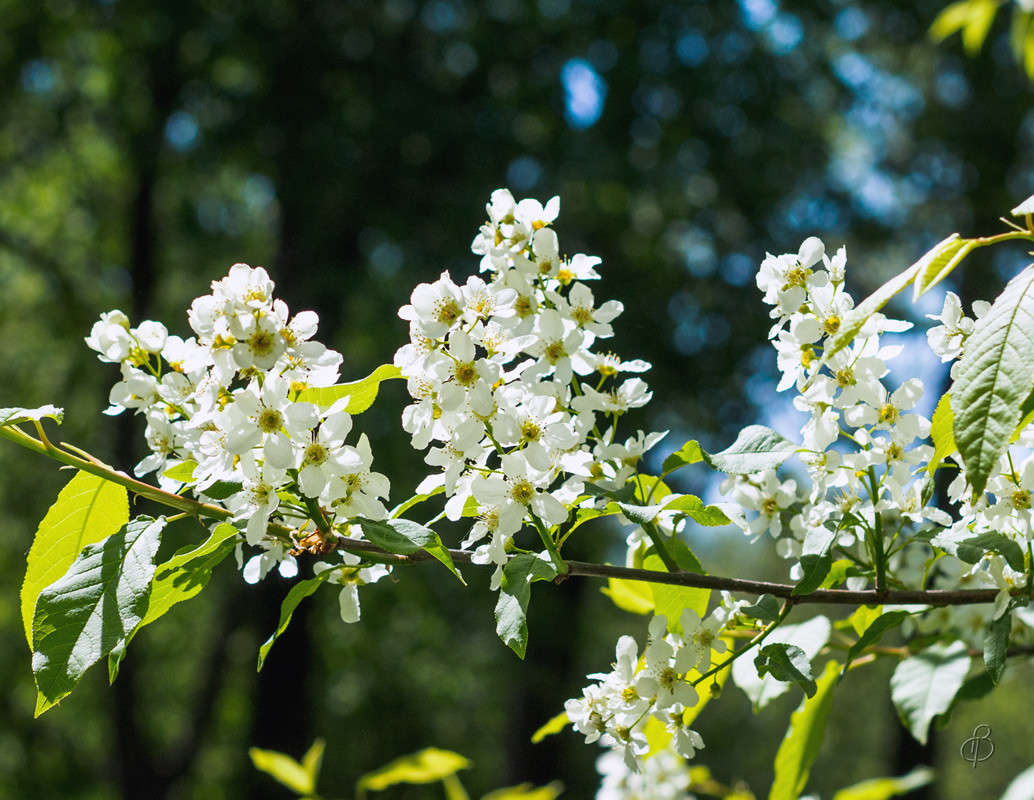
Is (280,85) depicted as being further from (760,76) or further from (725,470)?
(725,470)

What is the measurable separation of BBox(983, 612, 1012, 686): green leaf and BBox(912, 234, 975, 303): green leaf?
37 centimetres

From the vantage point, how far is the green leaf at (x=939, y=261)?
0.77 metres

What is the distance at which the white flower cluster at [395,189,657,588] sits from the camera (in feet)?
2.92

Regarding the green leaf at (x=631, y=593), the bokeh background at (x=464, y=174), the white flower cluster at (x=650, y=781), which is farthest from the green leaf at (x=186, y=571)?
the bokeh background at (x=464, y=174)

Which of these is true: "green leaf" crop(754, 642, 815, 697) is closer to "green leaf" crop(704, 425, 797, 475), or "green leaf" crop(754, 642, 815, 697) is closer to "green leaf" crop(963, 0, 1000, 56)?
"green leaf" crop(704, 425, 797, 475)

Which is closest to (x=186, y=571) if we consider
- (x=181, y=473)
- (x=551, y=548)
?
(x=181, y=473)

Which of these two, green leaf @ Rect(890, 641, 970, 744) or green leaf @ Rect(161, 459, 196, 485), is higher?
green leaf @ Rect(161, 459, 196, 485)

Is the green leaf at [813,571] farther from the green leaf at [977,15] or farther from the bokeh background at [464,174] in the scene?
the bokeh background at [464,174]

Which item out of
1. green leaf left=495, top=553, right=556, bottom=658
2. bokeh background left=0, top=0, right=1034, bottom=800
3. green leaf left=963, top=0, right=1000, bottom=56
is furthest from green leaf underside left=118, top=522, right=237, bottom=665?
bokeh background left=0, top=0, right=1034, bottom=800

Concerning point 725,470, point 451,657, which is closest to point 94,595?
point 725,470

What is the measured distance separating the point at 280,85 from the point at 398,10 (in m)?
1.36

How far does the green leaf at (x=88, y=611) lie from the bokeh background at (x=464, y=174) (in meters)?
6.39

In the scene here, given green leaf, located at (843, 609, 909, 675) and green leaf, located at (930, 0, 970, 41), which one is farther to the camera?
green leaf, located at (930, 0, 970, 41)

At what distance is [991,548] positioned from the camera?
2.90ft
